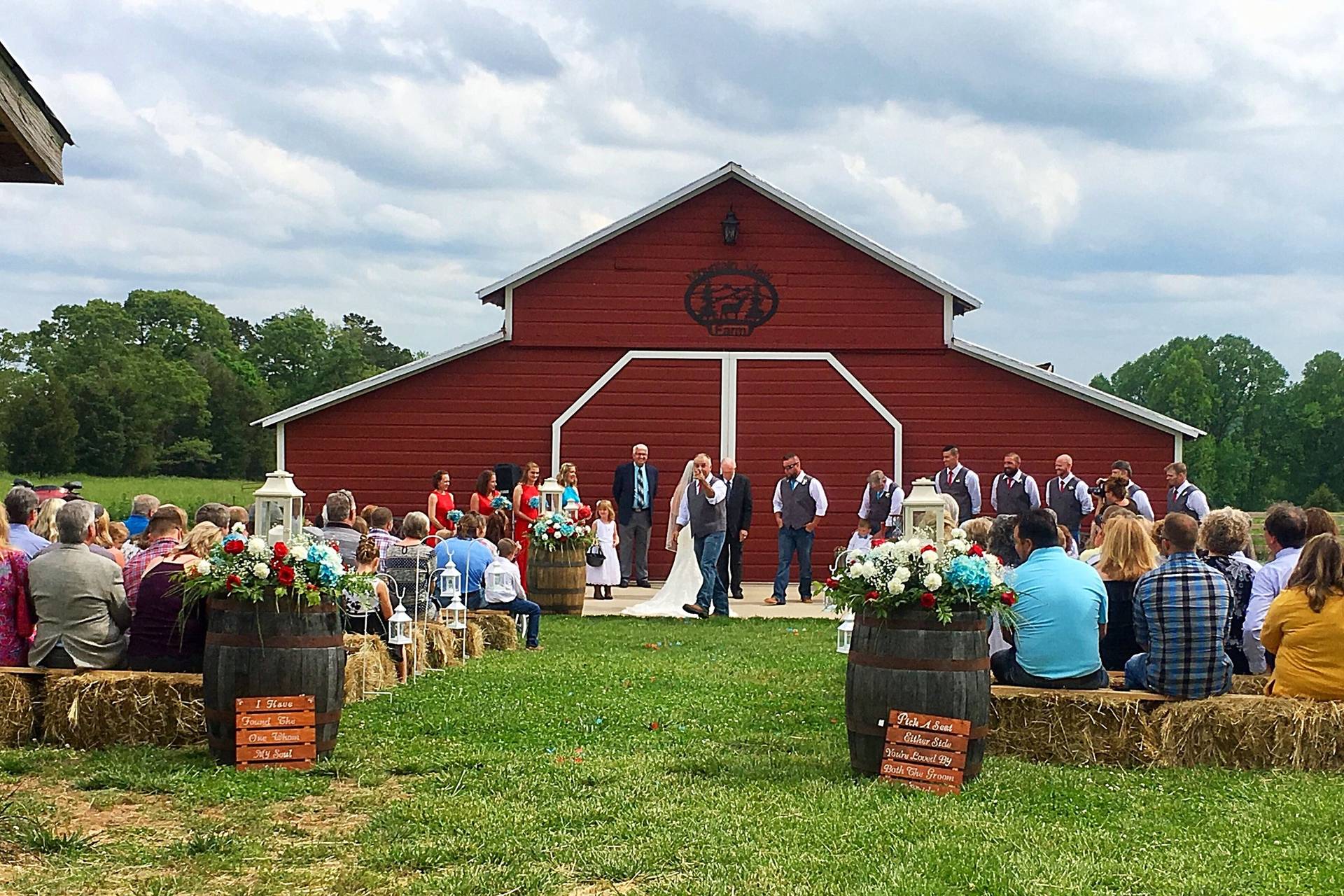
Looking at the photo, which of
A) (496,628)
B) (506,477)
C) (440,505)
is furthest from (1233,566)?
(506,477)

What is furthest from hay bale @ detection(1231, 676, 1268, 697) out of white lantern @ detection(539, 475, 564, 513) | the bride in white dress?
white lantern @ detection(539, 475, 564, 513)

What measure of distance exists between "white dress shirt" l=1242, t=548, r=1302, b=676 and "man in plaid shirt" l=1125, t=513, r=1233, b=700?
90 cm

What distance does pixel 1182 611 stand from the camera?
25.3ft

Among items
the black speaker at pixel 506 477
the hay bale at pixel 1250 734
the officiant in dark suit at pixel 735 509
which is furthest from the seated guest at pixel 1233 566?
the black speaker at pixel 506 477

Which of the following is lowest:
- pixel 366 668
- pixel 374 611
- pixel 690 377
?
pixel 366 668

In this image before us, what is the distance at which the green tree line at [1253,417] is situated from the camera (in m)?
72.7

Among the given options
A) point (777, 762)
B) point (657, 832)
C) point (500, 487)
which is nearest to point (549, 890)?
point (657, 832)

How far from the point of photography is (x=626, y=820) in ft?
20.4

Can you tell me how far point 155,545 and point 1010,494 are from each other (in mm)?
12673

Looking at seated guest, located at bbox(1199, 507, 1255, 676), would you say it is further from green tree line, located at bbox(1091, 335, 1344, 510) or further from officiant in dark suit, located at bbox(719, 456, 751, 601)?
green tree line, located at bbox(1091, 335, 1344, 510)

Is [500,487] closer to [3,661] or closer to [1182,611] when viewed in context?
[3,661]

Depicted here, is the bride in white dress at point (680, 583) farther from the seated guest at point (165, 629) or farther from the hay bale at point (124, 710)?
the hay bale at point (124, 710)

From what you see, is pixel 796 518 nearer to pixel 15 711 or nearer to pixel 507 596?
pixel 507 596

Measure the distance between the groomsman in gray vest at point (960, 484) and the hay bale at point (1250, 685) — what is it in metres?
9.85
